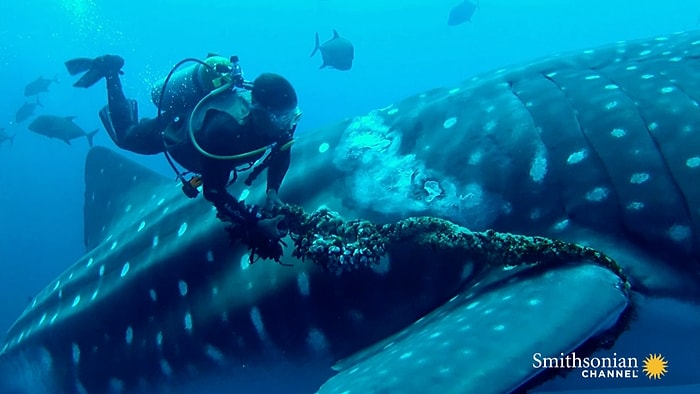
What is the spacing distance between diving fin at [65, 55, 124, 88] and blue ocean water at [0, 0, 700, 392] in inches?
2072

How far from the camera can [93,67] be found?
6426 mm

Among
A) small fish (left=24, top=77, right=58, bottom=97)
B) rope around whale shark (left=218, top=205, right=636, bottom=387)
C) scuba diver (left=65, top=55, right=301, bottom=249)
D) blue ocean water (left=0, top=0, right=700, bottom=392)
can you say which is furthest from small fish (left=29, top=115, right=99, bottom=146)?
blue ocean water (left=0, top=0, right=700, bottom=392)

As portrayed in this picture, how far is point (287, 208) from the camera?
13.0 ft

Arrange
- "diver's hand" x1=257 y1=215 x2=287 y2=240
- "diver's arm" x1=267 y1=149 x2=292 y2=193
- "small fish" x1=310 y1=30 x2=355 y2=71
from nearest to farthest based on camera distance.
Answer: "diver's hand" x1=257 y1=215 x2=287 y2=240, "diver's arm" x1=267 y1=149 x2=292 y2=193, "small fish" x1=310 y1=30 x2=355 y2=71

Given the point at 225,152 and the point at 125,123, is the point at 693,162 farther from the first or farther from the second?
the point at 125,123

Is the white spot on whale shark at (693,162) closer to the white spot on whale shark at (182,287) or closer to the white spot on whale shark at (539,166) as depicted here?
the white spot on whale shark at (539,166)

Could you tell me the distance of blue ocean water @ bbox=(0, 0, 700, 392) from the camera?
63656 millimetres

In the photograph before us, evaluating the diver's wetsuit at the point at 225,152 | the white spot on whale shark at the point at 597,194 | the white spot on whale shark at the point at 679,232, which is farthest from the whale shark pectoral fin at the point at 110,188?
the white spot on whale shark at the point at 679,232

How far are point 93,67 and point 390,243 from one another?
4.81 metres

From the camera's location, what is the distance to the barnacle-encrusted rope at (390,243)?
2871mm

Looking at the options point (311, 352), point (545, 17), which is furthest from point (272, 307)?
point (545, 17)

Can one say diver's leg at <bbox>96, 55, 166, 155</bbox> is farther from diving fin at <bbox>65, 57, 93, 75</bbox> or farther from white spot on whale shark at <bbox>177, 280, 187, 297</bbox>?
white spot on whale shark at <bbox>177, 280, 187, 297</bbox>

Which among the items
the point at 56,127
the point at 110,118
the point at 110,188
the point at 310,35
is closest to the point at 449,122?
the point at 110,118

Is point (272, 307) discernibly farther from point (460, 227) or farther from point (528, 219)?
point (528, 219)
